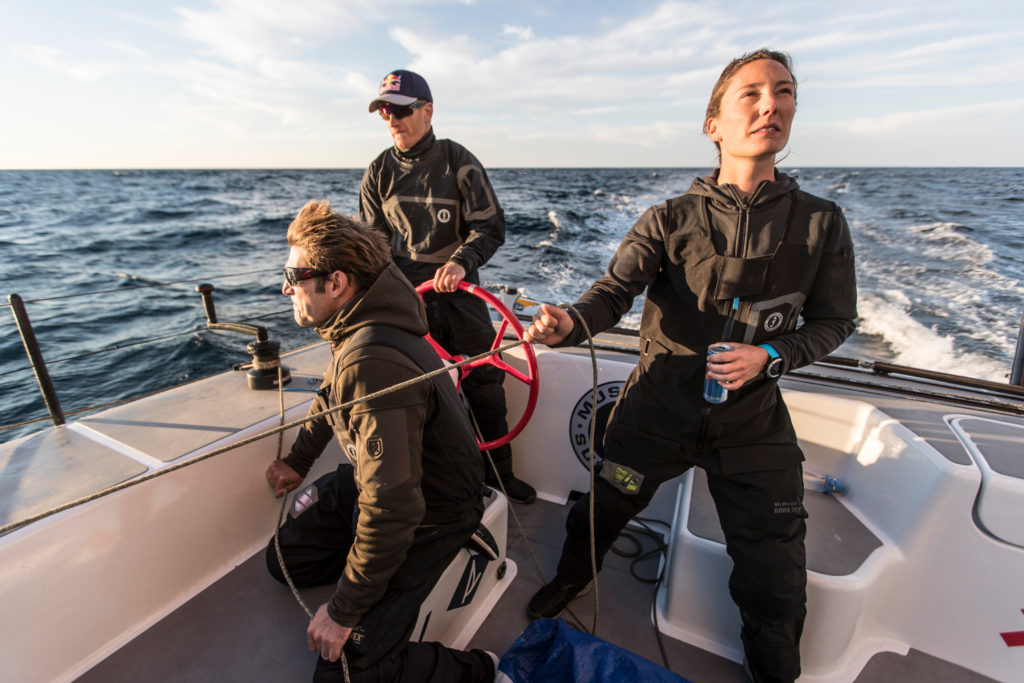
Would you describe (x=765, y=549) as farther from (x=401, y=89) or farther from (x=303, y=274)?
(x=401, y=89)

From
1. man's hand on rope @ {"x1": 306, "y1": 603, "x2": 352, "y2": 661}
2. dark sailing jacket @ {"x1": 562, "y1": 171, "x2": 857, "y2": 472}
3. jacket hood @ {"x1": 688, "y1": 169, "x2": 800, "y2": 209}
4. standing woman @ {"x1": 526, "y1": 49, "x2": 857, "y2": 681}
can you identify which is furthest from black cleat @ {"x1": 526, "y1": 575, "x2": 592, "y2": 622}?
jacket hood @ {"x1": 688, "y1": 169, "x2": 800, "y2": 209}

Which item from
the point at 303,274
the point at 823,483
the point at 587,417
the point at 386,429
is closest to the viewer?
the point at 386,429

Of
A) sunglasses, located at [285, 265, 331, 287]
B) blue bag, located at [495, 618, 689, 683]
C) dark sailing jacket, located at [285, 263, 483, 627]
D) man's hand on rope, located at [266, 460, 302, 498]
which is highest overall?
sunglasses, located at [285, 265, 331, 287]

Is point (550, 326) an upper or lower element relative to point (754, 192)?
lower

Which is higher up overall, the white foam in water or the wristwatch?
the wristwatch

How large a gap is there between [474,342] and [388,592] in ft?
3.74

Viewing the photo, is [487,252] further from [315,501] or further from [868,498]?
[868,498]

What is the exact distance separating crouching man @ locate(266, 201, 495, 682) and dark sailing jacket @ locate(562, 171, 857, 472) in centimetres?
42

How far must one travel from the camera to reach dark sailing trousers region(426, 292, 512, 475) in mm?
2154

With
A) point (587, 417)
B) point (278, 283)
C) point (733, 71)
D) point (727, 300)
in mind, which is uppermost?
point (733, 71)

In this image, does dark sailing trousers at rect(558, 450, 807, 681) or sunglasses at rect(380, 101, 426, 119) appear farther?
sunglasses at rect(380, 101, 426, 119)

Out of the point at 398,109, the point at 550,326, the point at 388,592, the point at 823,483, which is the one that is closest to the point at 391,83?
the point at 398,109

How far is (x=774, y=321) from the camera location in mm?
1283

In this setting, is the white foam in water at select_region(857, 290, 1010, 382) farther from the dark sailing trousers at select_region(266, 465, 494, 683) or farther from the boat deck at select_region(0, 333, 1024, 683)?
the dark sailing trousers at select_region(266, 465, 494, 683)
